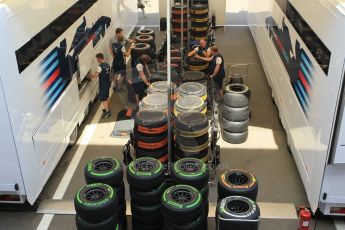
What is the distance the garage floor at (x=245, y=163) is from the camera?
611 cm

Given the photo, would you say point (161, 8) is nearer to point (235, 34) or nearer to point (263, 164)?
point (235, 34)

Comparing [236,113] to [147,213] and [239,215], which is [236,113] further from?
[239,215]

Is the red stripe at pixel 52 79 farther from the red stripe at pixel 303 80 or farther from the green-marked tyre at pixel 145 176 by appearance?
the red stripe at pixel 303 80

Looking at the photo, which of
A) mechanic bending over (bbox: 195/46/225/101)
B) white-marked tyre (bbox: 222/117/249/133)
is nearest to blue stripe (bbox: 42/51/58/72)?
white-marked tyre (bbox: 222/117/249/133)

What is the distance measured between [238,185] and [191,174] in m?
0.57

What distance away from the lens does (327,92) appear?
17.4ft

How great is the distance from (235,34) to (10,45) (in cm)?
974

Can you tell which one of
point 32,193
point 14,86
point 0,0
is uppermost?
point 0,0

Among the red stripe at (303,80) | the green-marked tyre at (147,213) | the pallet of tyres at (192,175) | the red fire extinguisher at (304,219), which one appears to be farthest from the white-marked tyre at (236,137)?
the green-marked tyre at (147,213)

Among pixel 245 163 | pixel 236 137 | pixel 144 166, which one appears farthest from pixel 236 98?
pixel 144 166

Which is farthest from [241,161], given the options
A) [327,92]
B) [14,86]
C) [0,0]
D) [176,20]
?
[176,20]

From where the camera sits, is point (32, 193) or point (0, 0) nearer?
point (0, 0)

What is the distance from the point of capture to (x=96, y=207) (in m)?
4.80

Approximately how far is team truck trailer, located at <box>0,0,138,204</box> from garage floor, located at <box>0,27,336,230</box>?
313mm
